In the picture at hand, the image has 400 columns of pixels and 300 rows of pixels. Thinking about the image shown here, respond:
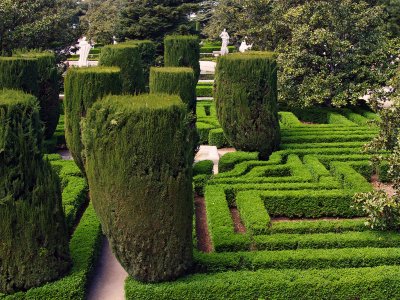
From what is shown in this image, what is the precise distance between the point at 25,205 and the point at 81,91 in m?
4.81

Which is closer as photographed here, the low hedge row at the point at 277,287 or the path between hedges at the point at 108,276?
the low hedge row at the point at 277,287

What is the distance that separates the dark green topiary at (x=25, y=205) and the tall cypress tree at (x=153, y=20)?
88.6 feet

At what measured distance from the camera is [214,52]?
47.4 m

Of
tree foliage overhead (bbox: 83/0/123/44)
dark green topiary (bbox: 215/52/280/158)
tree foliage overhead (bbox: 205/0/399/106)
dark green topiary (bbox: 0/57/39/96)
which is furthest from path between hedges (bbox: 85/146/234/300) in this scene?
tree foliage overhead (bbox: 83/0/123/44)

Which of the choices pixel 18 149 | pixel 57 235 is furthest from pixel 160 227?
pixel 18 149

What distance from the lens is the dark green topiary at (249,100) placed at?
1392 centimetres

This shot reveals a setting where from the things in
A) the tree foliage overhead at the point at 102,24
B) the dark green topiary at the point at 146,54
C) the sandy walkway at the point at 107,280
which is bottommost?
the sandy walkway at the point at 107,280

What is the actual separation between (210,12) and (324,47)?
40.0m

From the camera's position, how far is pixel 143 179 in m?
7.34

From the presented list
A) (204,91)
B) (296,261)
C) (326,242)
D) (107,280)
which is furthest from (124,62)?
(204,91)

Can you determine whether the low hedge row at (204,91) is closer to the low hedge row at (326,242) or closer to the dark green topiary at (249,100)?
the dark green topiary at (249,100)

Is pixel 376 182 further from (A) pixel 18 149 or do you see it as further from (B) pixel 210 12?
(B) pixel 210 12

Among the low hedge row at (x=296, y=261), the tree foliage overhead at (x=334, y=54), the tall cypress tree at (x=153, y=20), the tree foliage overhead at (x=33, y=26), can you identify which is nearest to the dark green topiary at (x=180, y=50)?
the tree foliage overhead at (x=334, y=54)

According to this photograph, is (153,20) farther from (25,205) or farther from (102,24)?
(25,205)
